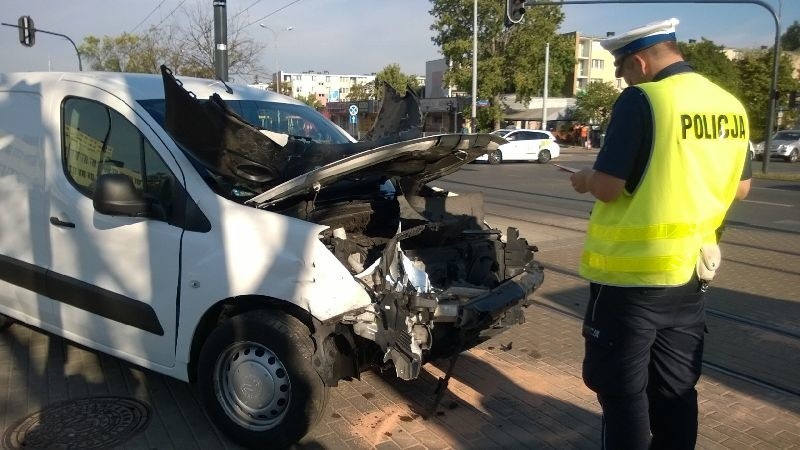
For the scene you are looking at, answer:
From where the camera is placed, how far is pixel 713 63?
5125 centimetres

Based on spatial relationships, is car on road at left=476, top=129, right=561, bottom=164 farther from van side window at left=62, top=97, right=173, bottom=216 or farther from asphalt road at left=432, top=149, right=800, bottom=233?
van side window at left=62, top=97, right=173, bottom=216

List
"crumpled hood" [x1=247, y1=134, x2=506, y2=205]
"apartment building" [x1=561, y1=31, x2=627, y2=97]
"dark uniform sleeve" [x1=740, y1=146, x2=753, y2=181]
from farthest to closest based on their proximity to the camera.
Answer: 1. "apartment building" [x1=561, y1=31, x2=627, y2=97]
2. "crumpled hood" [x1=247, y1=134, x2=506, y2=205]
3. "dark uniform sleeve" [x1=740, y1=146, x2=753, y2=181]

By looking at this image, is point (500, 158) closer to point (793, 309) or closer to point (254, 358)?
point (793, 309)

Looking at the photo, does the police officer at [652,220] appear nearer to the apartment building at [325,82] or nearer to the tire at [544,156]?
the tire at [544,156]

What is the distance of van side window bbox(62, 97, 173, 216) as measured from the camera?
3.66 meters

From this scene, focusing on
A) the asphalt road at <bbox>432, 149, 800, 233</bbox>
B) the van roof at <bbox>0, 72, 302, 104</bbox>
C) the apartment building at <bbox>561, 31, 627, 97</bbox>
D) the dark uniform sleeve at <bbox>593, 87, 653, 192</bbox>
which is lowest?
the asphalt road at <bbox>432, 149, 800, 233</bbox>

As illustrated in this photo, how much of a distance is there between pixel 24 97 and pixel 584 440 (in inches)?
161

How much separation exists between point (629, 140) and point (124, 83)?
3.03 m

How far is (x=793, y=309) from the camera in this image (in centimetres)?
618

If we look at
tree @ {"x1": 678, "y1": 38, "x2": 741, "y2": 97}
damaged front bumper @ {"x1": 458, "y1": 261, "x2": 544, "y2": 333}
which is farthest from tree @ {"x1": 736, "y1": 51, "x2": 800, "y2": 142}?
damaged front bumper @ {"x1": 458, "y1": 261, "x2": 544, "y2": 333}

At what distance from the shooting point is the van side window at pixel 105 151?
366 cm

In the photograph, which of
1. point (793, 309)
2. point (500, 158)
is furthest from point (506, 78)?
point (793, 309)

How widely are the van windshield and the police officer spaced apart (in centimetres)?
251

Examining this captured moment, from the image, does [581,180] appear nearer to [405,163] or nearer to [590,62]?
[405,163]
